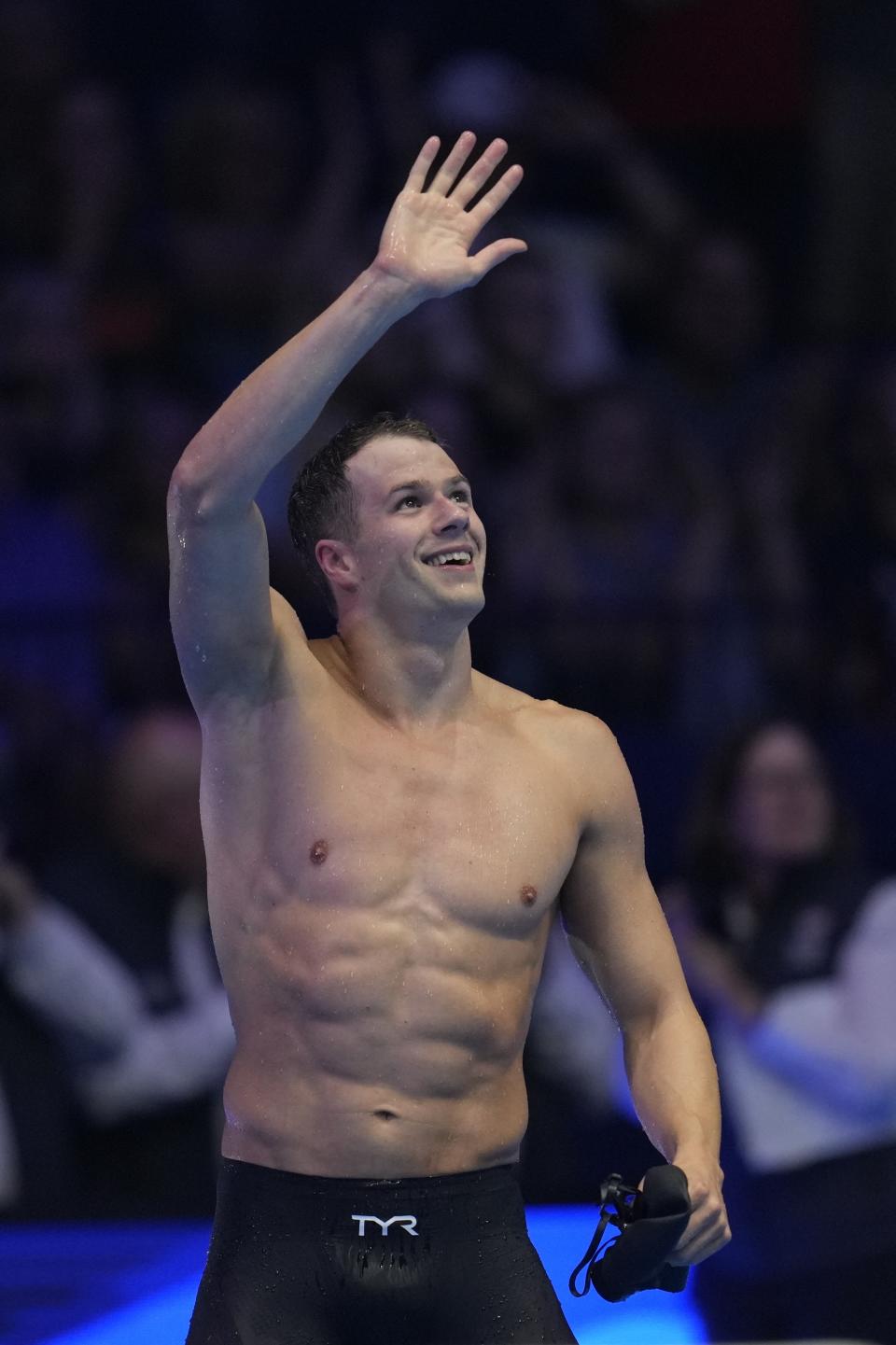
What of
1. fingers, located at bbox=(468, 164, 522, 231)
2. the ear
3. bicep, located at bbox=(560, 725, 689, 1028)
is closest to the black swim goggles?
bicep, located at bbox=(560, 725, 689, 1028)

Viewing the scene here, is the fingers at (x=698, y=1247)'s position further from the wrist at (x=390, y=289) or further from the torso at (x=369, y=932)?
the wrist at (x=390, y=289)

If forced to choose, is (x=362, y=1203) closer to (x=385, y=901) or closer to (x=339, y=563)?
(x=385, y=901)

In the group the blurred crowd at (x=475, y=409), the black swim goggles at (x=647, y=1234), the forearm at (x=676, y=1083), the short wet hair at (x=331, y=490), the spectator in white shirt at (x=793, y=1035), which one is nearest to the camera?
the black swim goggles at (x=647, y=1234)

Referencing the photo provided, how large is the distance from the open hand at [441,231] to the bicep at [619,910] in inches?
31.7

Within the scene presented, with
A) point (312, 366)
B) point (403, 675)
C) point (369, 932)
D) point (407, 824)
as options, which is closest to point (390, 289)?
point (312, 366)

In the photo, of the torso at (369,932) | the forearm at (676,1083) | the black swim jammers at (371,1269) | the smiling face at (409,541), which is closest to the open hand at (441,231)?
the smiling face at (409,541)

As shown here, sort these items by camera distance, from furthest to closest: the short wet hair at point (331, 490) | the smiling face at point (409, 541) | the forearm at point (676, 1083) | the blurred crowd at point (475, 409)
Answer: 1. the blurred crowd at point (475, 409)
2. the short wet hair at point (331, 490)
3. the smiling face at point (409, 541)
4. the forearm at point (676, 1083)

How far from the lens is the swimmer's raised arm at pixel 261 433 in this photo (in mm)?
2723

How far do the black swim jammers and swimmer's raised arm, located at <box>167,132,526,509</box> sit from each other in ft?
3.26

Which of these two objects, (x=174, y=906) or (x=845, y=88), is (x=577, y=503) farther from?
(x=845, y=88)

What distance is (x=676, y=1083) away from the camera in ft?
9.83

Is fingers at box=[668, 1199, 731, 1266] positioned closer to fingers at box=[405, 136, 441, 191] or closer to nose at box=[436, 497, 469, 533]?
nose at box=[436, 497, 469, 533]

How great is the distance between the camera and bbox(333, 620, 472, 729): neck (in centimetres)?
309

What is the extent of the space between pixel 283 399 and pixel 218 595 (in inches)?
11.5
